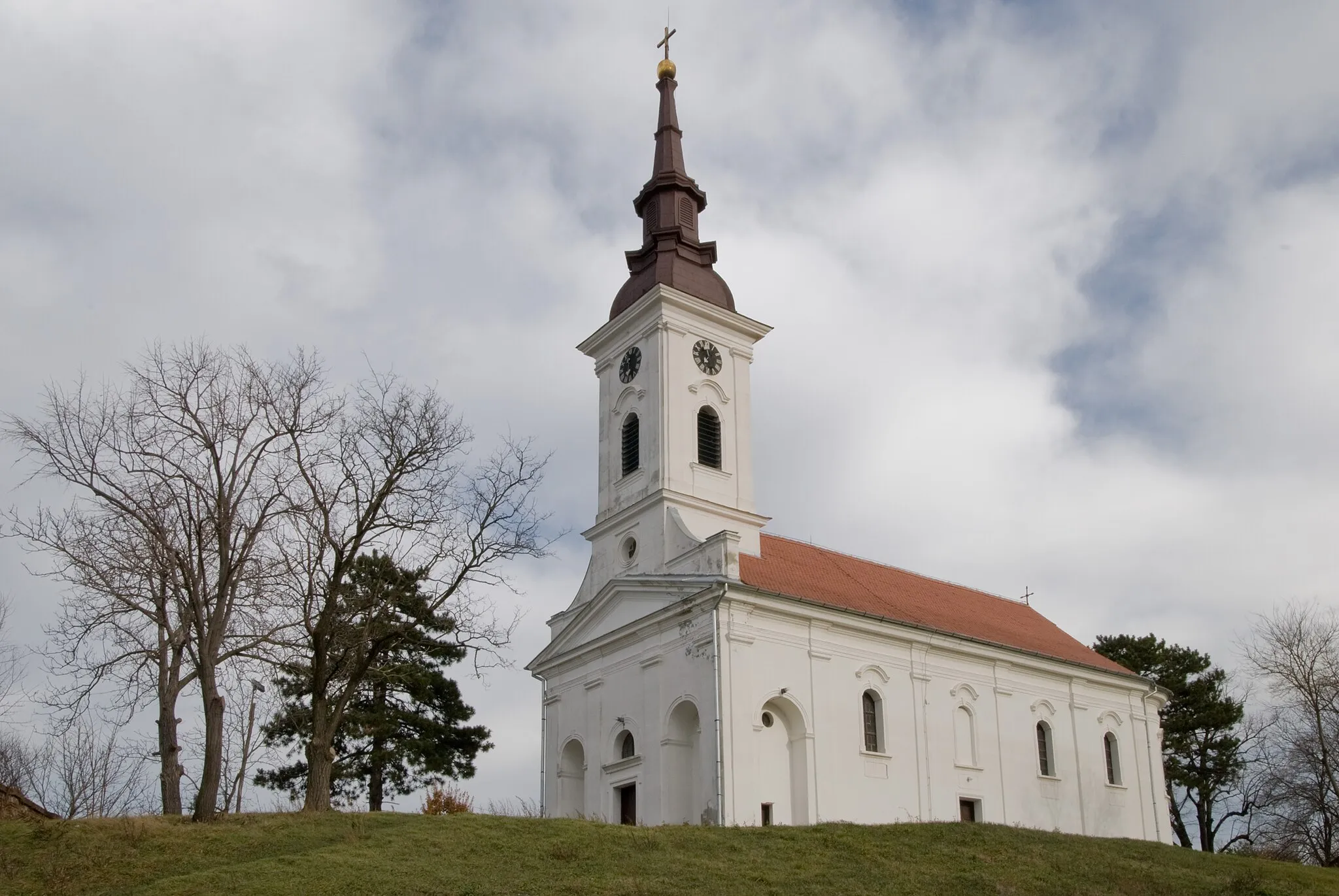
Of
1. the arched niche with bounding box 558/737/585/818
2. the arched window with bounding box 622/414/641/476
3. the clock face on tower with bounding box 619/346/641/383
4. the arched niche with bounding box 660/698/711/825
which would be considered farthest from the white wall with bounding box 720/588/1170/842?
the clock face on tower with bounding box 619/346/641/383

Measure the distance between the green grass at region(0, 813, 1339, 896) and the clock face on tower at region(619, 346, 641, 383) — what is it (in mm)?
15796

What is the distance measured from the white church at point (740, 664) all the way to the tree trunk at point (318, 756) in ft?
29.5

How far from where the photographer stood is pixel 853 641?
111 feet

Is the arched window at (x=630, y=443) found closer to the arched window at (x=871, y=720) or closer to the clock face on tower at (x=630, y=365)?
the clock face on tower at (x=630, y=365)

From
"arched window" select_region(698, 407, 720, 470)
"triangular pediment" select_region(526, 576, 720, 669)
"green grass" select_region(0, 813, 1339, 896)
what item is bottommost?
"green grass" select_region(0, 813, 1339, 896)

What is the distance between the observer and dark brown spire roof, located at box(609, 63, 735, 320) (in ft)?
125

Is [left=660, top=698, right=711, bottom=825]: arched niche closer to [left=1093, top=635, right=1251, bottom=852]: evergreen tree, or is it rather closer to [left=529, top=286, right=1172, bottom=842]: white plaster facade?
[left=529, top=286, right=1172, bottom=842]: white plaster facade

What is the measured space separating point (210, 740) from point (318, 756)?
204cm

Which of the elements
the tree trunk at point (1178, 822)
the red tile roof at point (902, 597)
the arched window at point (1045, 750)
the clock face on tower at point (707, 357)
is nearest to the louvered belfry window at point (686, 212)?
the clock face on tower at point (707, 357)

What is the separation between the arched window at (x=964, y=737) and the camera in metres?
35.4

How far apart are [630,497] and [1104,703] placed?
17436mm

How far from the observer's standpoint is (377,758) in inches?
1490

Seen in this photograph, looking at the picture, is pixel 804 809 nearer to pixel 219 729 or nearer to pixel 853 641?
pixel 853 641

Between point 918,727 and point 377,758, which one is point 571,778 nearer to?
point 377,758
